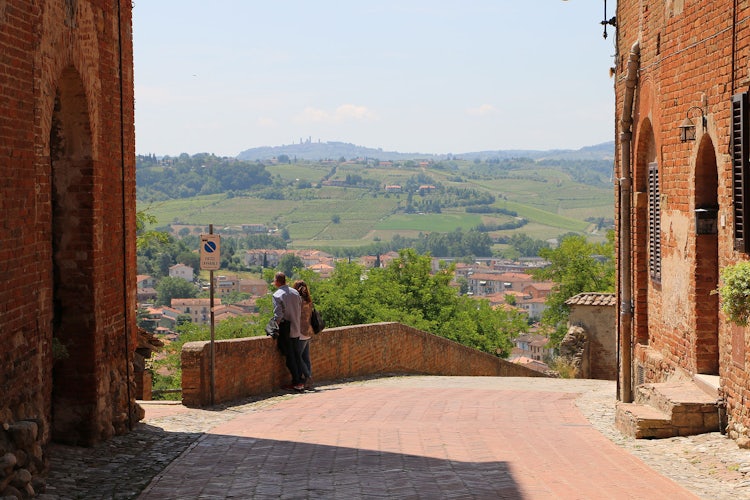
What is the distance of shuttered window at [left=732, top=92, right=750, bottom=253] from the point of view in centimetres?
957

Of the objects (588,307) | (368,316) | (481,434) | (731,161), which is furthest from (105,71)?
(368,316)

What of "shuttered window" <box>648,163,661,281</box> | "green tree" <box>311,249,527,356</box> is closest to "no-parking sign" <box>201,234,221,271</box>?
"shuttered window" <box>648,163,661,281</box>

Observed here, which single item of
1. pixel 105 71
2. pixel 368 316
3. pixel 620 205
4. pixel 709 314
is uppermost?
pixel 105 71

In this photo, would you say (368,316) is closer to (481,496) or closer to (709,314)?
(709,314)

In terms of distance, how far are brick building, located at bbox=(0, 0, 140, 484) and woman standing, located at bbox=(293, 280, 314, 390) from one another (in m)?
3.86

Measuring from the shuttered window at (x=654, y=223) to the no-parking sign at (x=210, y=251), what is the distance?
5716 millimetres

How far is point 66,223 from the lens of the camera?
1021 cm

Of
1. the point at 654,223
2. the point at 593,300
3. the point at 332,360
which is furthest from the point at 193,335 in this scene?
the point at 654,223

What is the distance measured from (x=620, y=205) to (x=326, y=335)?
5098 millimetres

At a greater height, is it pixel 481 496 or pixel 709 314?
pixel 709 314

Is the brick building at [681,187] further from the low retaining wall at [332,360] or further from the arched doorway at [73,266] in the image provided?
the arched doorway at [73,266]

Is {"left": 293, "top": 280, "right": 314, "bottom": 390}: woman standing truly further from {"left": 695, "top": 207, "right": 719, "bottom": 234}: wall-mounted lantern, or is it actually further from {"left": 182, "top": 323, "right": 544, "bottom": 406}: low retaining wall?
{"left": 695, "top": 207, "right": 719, "bottom": 234}: wall-mounted lantern

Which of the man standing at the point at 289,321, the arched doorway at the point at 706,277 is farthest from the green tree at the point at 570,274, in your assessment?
the arched doorway at the point at 706,277

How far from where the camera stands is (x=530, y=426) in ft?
39.4
